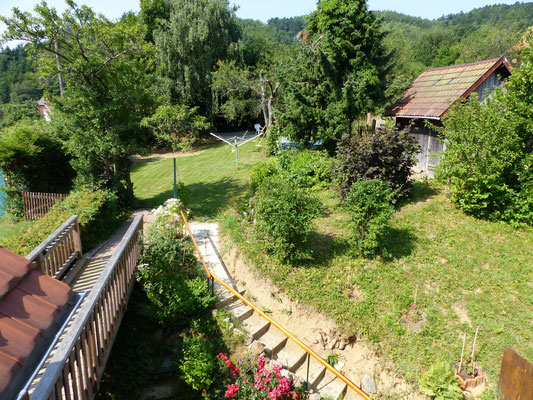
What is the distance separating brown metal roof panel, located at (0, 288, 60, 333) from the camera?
7.22ft

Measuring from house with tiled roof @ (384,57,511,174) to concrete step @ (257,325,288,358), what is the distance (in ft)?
28.0

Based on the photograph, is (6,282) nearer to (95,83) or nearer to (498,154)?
(498,154)

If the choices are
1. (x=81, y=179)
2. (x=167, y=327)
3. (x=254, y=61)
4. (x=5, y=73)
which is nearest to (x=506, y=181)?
(x=167, y=327)

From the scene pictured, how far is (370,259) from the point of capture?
8.60 meters

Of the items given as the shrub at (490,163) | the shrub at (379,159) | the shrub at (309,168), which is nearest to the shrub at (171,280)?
the shrub at (379,159)

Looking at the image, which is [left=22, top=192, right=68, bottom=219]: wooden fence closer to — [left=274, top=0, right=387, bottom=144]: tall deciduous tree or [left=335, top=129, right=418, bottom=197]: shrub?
[left=274, top=0, right=387, bottom=144]: tall deciduous tree

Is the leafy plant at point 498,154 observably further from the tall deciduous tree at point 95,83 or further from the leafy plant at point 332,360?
the tall deciduous tree at point 95,83

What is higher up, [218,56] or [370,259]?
[218,56]

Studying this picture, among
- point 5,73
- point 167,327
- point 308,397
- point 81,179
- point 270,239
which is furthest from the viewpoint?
point 5,73

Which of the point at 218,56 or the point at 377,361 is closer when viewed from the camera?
the point at 377,361

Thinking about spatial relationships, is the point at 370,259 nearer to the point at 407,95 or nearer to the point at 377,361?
the point at 377,361

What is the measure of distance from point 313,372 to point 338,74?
1173 cm

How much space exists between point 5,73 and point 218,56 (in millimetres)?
87800

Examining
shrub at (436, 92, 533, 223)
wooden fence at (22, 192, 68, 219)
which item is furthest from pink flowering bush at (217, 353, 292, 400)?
wooden fence at (22, 192, 68, 219)
